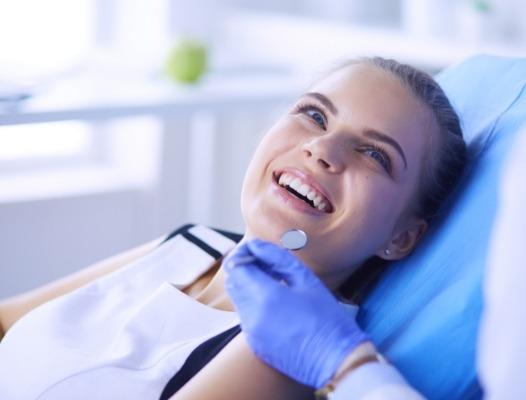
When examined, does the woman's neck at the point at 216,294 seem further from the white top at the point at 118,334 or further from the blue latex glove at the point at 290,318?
the blue latex glove at the point at 290,318

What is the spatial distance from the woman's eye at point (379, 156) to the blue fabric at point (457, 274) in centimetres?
12

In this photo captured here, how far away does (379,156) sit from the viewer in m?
1.26

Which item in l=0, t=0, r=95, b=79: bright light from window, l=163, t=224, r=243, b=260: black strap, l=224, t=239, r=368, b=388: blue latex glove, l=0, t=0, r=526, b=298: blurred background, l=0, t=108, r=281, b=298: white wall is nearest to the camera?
l=224, t=239, r=368, b=388: blue latex glove

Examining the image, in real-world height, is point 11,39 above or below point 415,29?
below

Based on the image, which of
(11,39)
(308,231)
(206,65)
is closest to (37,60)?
(11,39)

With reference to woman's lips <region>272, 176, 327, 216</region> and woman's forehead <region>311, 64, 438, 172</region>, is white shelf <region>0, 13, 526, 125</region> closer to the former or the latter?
woman's forehead <region>311, 64, 438, 172</region>

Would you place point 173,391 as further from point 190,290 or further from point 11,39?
point 11,39

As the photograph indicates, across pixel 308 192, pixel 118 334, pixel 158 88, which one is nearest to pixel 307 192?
pixel 308 192

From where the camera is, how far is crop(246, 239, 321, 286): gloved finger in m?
1.09

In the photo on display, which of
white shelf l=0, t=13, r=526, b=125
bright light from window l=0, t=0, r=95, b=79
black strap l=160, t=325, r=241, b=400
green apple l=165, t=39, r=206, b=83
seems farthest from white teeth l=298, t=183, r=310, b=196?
bright light from window l=0, t=0, r=95, b=79

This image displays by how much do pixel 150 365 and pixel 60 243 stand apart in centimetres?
144

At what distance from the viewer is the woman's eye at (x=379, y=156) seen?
126 cm

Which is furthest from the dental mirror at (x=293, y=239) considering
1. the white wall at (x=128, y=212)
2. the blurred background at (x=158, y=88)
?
the white wall at (x=128, y=212)

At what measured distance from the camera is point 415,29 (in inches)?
95.7
